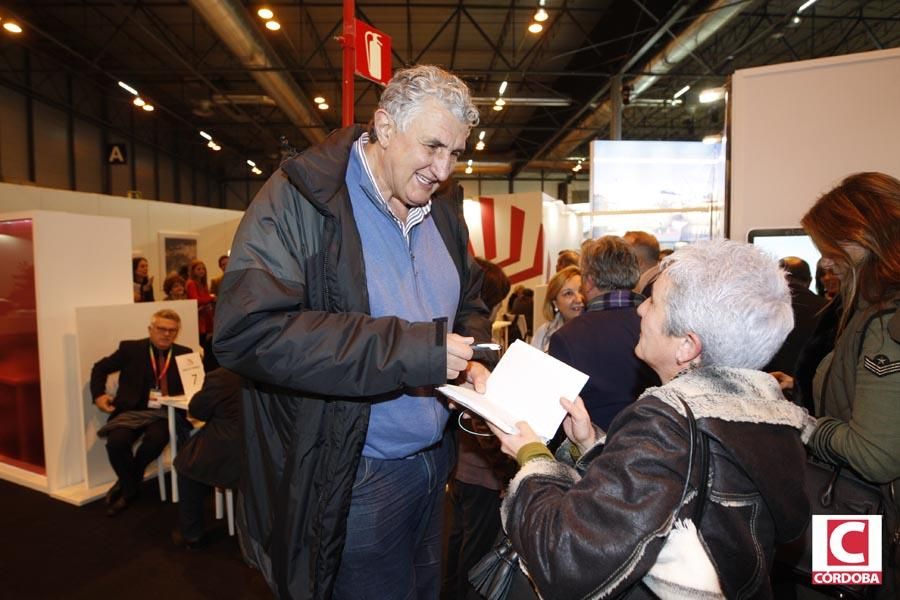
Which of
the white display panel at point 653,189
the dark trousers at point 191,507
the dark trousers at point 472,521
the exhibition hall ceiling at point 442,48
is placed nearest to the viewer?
the dark trousers at point 472,521

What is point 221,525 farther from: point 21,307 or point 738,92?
point 738,92

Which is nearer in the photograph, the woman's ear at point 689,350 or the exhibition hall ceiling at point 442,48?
the woman's ear at point 689,350

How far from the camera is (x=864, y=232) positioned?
1667mm

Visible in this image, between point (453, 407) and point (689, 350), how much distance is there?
625mm

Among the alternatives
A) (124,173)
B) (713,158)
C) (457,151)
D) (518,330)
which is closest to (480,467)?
(457,151)

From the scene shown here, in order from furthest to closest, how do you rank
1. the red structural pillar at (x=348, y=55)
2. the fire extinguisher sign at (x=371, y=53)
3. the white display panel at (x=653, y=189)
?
1. the white display panel at (x=653, y=189)
2. the fire extinguisher sign at (x=371, y=53)
3. the red structural pillar at (x=348, y=55)

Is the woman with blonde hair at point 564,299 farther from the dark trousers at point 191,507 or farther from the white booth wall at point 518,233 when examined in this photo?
the white booth wall at point 518,233

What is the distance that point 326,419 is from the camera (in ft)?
3.90

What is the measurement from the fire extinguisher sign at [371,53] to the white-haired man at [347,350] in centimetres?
166

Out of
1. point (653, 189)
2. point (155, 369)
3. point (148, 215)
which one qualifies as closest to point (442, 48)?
point (653, 189)

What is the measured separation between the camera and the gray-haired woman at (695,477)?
924 millimetres

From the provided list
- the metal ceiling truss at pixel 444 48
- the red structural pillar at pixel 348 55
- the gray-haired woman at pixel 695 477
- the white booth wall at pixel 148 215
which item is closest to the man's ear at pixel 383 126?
the gray-haired woman at pixel 695 477

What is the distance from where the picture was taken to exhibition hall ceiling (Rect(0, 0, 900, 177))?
330 inches

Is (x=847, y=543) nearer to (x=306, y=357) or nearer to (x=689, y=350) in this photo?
Answer: (x=689, y=350)
